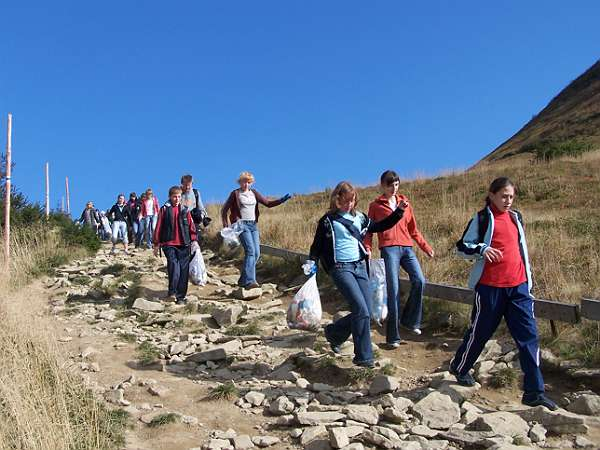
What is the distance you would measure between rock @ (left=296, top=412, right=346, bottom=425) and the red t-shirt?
4.96 feet

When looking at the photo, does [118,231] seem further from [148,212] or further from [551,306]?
[551,306]

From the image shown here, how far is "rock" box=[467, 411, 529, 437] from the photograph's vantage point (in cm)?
398

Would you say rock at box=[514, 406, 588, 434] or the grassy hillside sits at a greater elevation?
the grassy hillside

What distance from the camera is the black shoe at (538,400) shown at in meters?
4.29

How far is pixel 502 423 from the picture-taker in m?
4.05

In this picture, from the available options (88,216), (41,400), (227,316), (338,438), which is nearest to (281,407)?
(338,438)

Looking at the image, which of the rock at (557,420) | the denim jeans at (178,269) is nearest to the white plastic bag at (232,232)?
the denim jeans at (178,269)

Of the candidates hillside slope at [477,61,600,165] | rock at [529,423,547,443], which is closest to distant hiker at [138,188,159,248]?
rock at [529,423,547,443]

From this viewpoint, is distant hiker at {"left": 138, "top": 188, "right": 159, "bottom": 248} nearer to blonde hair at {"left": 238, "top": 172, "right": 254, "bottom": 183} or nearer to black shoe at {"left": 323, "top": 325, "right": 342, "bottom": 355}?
blonde hair at {"left": 238, "top": 172, "right": 254, "bottom": 183}

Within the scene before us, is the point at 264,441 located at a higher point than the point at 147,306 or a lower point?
lower

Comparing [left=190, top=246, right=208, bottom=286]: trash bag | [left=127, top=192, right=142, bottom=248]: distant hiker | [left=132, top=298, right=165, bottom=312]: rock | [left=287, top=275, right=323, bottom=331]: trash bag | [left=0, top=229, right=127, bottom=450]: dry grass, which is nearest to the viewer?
[left=0, top=229, right=127, bottom=450]: dry grass

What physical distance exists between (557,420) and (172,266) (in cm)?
602

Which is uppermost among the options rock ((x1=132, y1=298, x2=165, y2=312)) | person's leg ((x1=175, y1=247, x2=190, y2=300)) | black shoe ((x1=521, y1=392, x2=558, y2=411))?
person's leg ((x1=175, y1=247, x2=190, y2=300))

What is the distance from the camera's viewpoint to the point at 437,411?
4.30 m
